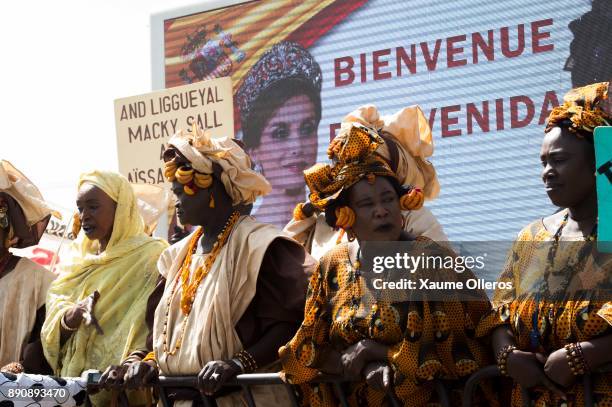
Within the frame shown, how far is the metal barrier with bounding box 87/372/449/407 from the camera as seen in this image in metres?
3.86

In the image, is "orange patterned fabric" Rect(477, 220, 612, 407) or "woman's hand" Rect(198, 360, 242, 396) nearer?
"orange patterned fabric" Rect(477, 220, 612, 407)

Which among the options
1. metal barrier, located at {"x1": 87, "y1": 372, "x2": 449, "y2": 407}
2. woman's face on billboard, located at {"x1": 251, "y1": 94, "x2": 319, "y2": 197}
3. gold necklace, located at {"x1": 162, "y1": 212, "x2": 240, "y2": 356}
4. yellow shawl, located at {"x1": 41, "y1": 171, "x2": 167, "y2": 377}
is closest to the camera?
metal barrier, located at {"x1": 87, "y1": 372, "x2": 449, "y2": 407}

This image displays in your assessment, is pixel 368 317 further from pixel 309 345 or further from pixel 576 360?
pixel 576 360

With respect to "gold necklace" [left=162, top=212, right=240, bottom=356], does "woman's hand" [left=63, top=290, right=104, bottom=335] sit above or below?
below

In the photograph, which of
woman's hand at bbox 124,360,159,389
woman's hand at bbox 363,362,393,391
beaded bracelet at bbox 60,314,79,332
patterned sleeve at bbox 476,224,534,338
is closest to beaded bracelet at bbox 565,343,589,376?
patterned sleeve at bbox 476,224,534,338

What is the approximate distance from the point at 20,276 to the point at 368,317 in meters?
3.12

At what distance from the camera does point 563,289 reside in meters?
3.62

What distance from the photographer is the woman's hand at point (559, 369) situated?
344 cm

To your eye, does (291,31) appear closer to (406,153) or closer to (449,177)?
(449,177)

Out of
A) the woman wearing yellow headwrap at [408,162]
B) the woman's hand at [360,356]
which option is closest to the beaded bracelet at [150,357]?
the woman wearing yellow headwrap at [408,162]

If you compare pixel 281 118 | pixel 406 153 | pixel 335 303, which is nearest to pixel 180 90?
pixel 281 118

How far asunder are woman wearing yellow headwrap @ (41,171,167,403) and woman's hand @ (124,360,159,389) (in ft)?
1.73

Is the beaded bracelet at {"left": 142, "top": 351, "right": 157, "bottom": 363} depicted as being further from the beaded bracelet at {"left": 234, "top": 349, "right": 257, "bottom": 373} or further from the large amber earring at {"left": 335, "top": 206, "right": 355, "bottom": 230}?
the large amber earring at {"left": 335, "top": 206, "right": 355, "bottom": 230}

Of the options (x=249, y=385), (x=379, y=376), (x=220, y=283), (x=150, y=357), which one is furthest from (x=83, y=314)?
(x=379, y=376)
